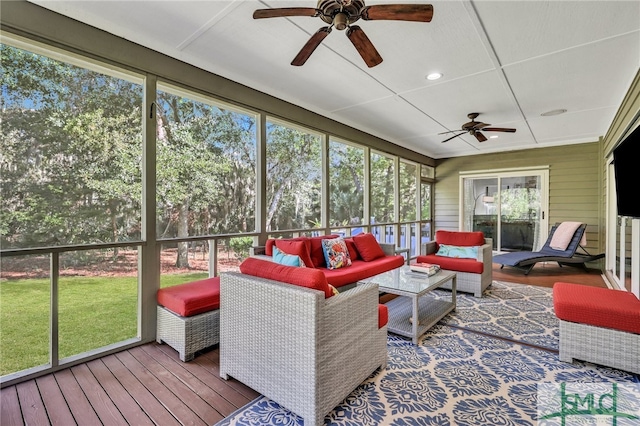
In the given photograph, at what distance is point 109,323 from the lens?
9.06 ft

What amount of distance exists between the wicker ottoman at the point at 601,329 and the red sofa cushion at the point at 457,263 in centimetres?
153

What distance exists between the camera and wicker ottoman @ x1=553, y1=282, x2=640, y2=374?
A: 215 cm

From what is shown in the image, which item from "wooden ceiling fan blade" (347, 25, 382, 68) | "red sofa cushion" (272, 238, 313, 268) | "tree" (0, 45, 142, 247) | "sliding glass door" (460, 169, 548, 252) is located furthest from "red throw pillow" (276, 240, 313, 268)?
"sliding glass door" (460, 169, 548, 252)

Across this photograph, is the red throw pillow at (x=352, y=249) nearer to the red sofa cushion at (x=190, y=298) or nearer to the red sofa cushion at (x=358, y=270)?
the red sofa cushion at (x=358, y=270)

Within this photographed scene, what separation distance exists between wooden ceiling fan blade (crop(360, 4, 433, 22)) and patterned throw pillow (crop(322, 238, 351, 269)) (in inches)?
101

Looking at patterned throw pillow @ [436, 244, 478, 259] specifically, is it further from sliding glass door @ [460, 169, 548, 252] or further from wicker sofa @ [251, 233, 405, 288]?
sliding glass door @ [460, 169, 548, 252]

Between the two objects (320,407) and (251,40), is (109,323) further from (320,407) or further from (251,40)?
(251,40)

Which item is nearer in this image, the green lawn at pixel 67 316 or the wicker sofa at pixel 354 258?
the green lawn at pixel 67 316

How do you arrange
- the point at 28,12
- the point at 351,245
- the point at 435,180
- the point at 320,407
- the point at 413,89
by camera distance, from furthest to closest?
the point at 435,180 < the point at 351,245 < the point at 413,89 < the point at 28,12 < the point at 320,407

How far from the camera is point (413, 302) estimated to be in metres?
2.69

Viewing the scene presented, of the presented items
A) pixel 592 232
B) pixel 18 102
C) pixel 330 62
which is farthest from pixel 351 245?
pixel 592 232

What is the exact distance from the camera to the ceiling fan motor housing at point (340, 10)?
1.79 m

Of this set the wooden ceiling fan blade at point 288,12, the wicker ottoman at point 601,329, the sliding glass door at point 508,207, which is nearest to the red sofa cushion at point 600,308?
the wicker ottoman at point 601,329

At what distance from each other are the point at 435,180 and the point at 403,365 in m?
6.72
